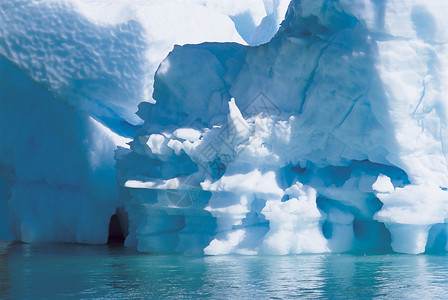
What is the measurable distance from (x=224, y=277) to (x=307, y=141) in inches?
84.4

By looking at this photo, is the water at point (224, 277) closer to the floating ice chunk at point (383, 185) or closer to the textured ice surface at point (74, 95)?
the floating ice chunk at point (383, 185)

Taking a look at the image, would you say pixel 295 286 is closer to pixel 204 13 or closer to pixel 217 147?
pixel 217 147

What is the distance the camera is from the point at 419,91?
229 inches

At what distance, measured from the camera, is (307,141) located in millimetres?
6297

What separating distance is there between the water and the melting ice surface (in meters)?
0.48

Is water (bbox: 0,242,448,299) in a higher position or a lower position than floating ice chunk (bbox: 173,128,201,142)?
lower

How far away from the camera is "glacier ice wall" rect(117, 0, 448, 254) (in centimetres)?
573

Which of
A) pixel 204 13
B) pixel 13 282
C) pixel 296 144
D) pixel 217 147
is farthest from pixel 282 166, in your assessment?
pixel 204 13

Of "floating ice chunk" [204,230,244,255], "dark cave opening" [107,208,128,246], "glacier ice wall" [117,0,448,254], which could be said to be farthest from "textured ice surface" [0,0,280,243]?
"floating ice chunk" [204,230,244,255]

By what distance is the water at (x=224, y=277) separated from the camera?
153 inches

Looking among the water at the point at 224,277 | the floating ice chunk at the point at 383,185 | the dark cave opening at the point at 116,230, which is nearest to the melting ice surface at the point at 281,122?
the floating ice chunk at the point at 383,185

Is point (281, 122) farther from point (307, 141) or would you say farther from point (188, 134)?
point (188, 134)

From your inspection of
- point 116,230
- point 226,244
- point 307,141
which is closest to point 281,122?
point 307,141

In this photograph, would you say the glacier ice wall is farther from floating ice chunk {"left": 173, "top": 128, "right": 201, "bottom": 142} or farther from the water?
the water
